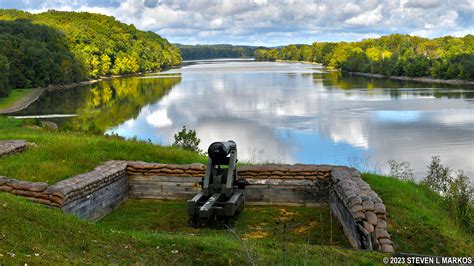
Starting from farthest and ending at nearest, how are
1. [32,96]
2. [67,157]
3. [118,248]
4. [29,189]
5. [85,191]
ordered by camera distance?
[32,96] < [67,157] < [85,191] < [29,189] < [118,248]

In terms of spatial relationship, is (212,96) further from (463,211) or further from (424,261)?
(424,261)

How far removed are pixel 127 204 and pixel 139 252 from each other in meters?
4.84

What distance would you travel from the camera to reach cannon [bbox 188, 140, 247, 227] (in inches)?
352

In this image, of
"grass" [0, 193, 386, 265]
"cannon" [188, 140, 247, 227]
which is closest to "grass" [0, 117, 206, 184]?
"cannon" [188, 140, 247, 227]

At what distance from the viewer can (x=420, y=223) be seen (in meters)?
8.19

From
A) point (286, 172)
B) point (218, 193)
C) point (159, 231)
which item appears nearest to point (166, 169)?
point (218, 193)

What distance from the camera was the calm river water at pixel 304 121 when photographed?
81.3 ft

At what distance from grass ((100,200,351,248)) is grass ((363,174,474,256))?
96 cm

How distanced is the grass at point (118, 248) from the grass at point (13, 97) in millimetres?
45215

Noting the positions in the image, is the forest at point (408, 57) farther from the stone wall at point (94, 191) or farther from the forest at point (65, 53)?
the stone wall at point (94, 191)

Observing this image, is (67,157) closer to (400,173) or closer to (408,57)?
(400,173)

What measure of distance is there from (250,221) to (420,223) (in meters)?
3.01

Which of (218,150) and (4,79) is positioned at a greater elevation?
(4,79)

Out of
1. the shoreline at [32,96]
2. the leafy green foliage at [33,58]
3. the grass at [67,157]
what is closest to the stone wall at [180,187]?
the grass at [67,157]
